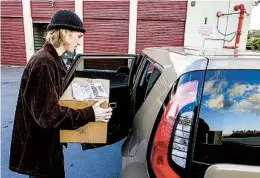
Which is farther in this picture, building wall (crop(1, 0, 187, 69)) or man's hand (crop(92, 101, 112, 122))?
building wall (crop(1, 0, 187, 69))

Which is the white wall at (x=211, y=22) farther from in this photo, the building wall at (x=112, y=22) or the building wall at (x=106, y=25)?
the building wall at (x=106, y=25)

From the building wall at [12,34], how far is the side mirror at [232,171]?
1178 centimetres

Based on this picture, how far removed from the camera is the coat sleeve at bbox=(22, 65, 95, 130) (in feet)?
4.47

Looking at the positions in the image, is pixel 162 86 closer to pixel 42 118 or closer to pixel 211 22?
pixel 42 118

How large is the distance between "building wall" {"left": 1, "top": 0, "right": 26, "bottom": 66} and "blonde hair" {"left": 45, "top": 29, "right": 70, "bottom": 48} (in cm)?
1084

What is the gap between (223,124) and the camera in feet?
3.75

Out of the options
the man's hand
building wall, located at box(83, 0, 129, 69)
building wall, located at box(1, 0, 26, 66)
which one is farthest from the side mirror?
building wall, located at box(1, 0, 26, 66)

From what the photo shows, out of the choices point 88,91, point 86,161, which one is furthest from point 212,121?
point 86,161

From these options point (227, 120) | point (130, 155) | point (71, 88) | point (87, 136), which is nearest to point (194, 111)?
point (227, 120)

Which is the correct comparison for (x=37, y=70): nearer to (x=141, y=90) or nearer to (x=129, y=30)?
(x=141, y=90)

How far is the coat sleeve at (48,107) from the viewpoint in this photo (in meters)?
1.36

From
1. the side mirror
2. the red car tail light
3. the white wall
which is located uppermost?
the white wall

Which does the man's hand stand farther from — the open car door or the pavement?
the pavement

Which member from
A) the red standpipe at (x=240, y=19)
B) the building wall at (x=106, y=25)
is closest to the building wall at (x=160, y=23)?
the building wall at (x=106, y=25)
